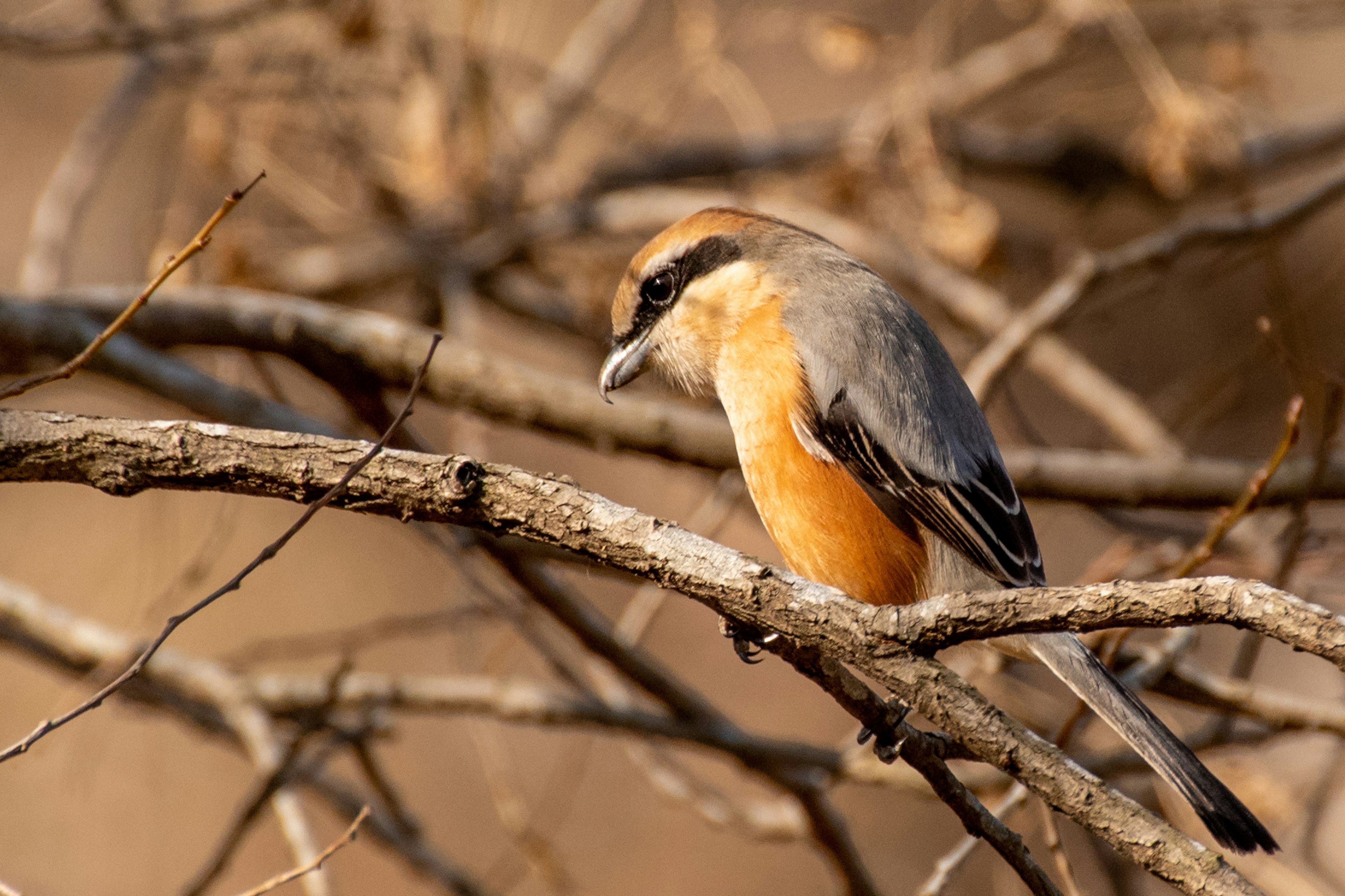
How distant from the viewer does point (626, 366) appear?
3281 millimetres

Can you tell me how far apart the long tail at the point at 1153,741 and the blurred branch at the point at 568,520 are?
1.27 ft

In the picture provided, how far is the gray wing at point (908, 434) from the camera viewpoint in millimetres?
2736

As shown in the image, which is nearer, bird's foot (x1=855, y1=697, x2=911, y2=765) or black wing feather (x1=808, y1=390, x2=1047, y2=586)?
bird's foot (x1=855, y1=697, x2=911, y2=765)

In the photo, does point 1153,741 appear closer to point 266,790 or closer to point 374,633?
point 266,790

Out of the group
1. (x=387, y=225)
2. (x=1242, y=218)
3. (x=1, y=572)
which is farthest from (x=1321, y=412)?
(x=1, y=572)

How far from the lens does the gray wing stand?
274cm

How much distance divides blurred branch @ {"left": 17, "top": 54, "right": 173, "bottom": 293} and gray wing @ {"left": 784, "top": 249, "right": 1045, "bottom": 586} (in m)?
3.36

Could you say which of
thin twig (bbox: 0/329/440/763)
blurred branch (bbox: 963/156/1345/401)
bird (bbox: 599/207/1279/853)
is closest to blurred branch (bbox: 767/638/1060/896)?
bird (bbox: 599/207/1279/853)

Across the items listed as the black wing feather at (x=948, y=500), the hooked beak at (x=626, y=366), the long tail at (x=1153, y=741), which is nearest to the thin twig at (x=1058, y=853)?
the long tail at (x=1153, y=741)

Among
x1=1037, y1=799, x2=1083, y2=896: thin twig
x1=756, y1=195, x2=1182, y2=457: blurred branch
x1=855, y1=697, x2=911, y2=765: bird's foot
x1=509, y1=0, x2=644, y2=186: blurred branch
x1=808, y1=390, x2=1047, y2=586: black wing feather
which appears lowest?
x1=855, y1=697, x2=911, y2=765: bird's foot

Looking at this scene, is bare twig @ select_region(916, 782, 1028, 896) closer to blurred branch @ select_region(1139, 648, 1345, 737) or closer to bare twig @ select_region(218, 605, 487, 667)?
blurred branch @ select_region(1139, 648, 1345, 737)

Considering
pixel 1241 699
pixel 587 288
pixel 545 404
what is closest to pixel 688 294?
pixel 545 404

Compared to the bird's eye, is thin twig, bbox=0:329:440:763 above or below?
below

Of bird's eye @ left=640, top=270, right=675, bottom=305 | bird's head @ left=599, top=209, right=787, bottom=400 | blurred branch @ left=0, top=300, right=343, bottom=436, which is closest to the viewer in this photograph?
bird's head @ left=599, top=209, right=787, bottom=400
